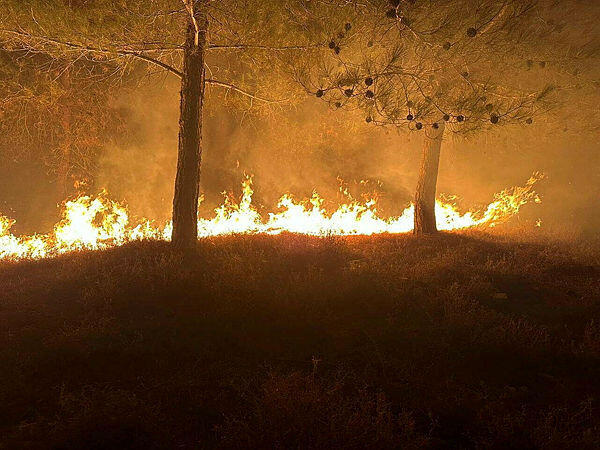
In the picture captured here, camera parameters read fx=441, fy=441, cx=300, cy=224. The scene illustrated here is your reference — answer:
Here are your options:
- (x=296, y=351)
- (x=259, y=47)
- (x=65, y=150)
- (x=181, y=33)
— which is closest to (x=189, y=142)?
(x=181, y=33)

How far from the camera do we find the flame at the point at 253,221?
14625 mm

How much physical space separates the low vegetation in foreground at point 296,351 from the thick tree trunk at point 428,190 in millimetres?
3016

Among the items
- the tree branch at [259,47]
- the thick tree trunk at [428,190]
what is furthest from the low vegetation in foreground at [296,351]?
the tree branch at [259,47]

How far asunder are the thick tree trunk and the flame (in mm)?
1944

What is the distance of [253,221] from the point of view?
53.0ft

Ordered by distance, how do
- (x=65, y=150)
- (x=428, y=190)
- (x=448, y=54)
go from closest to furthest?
(x=448, y=54) < (x=428, y=190) < (x=65, y=150)

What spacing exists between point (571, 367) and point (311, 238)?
6.21 meters

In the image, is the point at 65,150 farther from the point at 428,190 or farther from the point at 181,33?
the point at 428,190

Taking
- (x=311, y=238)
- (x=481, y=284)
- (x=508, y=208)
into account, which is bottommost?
(x=481, y=284)

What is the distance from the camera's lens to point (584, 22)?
11094mm

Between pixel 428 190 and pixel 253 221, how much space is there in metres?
6.65

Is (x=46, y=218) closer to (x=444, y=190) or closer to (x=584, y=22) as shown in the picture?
(x=444, y=190)

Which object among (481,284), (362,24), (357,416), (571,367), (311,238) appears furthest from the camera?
(311,238)

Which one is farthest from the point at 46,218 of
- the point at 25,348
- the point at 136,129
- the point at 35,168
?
the point at 25,348
